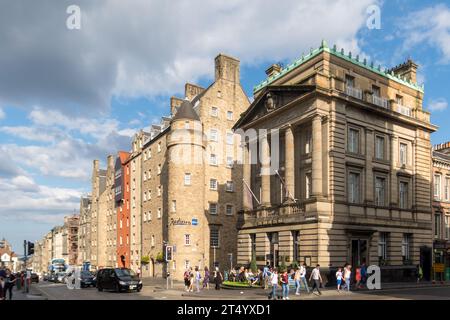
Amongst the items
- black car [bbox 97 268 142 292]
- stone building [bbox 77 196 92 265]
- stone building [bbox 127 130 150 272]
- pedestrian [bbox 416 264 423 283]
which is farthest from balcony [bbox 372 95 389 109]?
stone building [bbox 77 196 92 265]

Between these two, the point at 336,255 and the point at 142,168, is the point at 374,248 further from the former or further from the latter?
the point at 142,168

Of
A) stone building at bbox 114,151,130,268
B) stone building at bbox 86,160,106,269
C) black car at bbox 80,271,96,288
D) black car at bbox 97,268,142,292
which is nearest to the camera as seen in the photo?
black car at bbox 97,268,142,292

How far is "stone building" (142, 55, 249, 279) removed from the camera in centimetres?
5278

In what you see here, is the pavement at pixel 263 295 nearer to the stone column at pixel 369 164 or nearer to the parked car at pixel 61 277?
the stone column at pixel 369 164

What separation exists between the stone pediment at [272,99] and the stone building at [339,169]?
0.10 m

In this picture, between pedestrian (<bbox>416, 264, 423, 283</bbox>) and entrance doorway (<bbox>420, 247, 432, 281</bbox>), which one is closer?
pedestrian (<bbox>416, 264, 423, 283</bbox>)

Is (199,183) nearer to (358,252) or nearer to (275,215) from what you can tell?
(275,215)

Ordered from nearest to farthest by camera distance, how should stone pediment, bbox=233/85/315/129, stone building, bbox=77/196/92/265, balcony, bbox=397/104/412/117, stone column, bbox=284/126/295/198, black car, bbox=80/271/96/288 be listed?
stone pediment, bbox=233/85/315/129, stone column, bbox=284/126/295/198, black car, bbox=80/271/96/288, balcony, bbox=397/104/412/117, stone building, bbox=77/196/92/265

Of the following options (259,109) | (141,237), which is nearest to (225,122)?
(259,109)

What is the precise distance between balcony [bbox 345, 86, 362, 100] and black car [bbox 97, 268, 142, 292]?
75.0ft

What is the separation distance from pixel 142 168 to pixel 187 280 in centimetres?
3781

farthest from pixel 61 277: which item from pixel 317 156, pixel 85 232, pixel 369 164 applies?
pixel 85 232

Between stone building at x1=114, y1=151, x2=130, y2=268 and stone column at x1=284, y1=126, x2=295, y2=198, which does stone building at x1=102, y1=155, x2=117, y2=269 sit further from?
stone column at x1=284, y1=126, x2=295, y2=198

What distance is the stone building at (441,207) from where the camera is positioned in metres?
48.4
